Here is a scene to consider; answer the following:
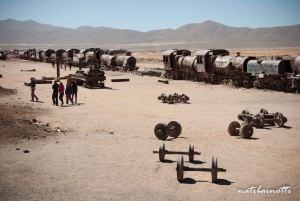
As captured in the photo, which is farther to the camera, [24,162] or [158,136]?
[158,136]

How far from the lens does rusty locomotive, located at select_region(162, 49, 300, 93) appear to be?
82.2ft

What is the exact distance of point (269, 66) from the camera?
25531mm

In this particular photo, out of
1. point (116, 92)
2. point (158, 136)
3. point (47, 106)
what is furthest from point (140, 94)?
point (158, 136)

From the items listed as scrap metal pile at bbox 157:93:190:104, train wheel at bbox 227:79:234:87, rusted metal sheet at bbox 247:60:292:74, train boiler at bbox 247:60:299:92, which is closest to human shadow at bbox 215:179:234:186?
scrap metal pile at bbox 157:93:190:104

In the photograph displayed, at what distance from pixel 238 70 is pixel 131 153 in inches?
773

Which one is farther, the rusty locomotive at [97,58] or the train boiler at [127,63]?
the rusty locomotive at [97,58]

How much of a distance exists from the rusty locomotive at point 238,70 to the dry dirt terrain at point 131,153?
5797mm

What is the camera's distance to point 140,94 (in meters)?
24.8

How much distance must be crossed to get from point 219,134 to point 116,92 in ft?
46.0

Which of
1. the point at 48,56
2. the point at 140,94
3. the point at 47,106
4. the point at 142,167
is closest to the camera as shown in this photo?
the point at 142,167

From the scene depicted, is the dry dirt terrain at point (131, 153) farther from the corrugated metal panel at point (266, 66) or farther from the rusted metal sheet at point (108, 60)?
the rusted metal sheet at point (108, 60)

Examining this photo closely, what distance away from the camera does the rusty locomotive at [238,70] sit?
82.2 feet

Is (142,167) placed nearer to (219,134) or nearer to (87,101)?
(219,134)

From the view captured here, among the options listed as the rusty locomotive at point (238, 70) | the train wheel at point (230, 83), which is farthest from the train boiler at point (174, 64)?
the train wheel at point (230, 83)
